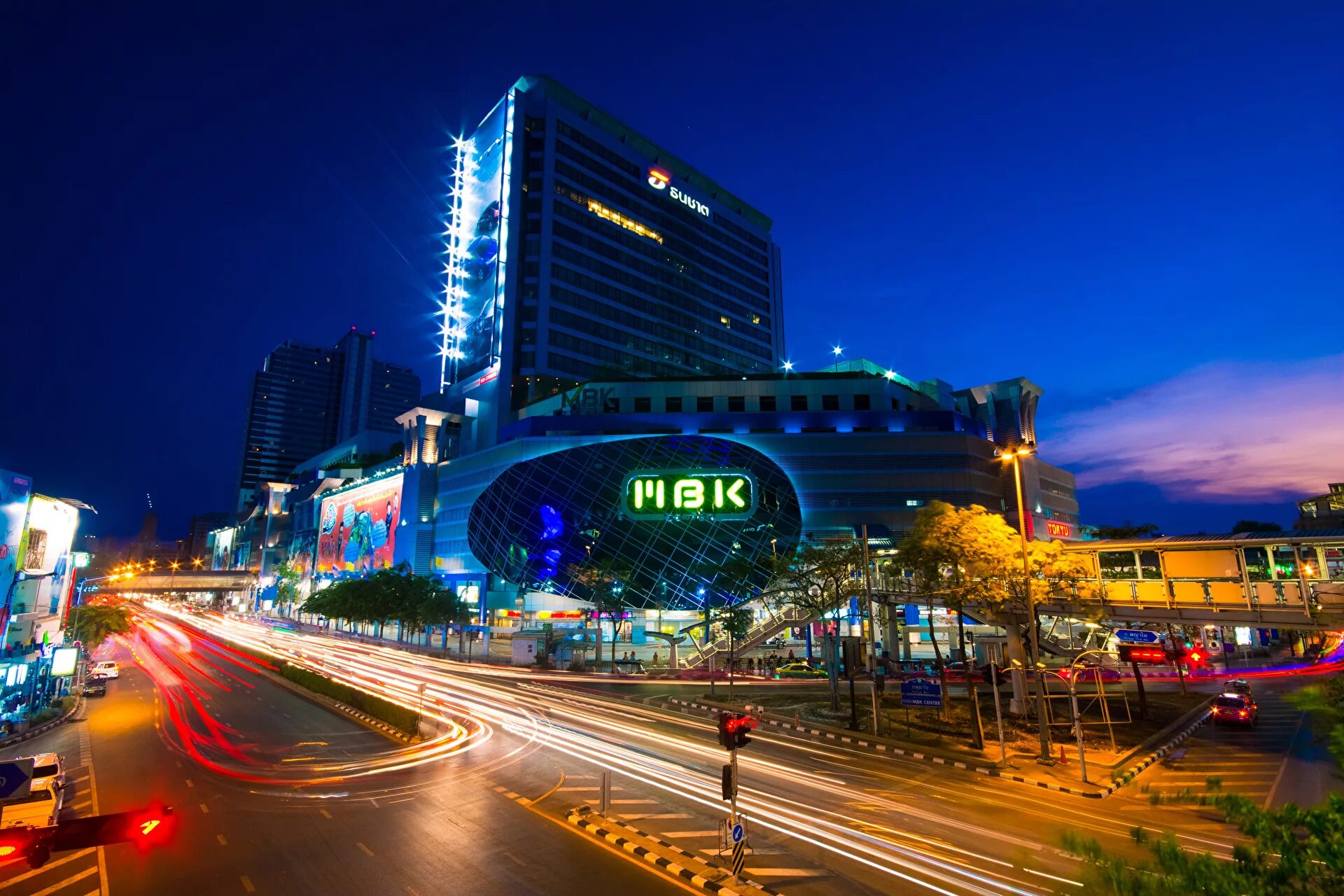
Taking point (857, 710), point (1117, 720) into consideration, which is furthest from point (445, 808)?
point (1117, 720)

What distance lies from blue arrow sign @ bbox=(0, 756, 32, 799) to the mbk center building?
2893 cm

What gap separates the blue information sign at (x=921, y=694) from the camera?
27.9 metres

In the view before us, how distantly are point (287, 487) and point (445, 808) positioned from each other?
197 meters

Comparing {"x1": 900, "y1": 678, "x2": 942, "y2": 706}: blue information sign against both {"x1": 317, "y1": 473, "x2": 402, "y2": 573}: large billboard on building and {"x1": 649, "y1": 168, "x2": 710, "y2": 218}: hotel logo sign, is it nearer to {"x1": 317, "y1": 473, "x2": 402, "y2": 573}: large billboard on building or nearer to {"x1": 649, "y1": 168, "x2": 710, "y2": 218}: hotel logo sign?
{"x1": 317, "y1": 473, "x2": 402, "y2": 573}: large billboard on building

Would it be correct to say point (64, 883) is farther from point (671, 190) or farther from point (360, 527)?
point (671, 190)

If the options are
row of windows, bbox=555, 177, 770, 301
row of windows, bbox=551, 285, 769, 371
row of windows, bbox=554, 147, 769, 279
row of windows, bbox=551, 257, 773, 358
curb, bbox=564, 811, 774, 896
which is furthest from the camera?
row of windows, bbox=554, 147, 769, 279

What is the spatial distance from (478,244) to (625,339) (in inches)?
1345

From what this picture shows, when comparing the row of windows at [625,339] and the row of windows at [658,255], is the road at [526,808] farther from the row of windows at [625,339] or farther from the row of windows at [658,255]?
the row of windows at [658,255]

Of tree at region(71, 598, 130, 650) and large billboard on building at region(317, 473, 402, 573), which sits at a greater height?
large billboard on building at region(317, 473, 402, 573)

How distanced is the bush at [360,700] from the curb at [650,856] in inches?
544

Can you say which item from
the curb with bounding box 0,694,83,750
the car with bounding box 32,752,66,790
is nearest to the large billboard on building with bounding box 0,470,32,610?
the curb with bounding box 0,694,83,750

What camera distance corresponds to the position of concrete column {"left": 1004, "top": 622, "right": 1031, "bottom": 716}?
3192 cm

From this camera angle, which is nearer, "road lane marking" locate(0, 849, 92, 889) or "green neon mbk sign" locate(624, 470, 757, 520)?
"road lane marking" locate(0, 849, 92, 889)

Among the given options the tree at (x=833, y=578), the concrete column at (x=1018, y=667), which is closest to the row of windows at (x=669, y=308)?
the tree at (x=833, y=578)
